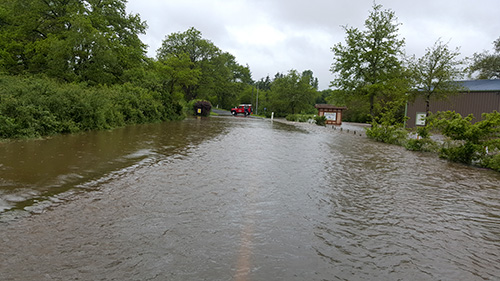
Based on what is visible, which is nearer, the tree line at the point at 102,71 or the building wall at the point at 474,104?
the tree line at the point at 102,71

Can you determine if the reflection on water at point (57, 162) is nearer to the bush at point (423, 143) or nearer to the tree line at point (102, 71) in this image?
the tree line at point (102, 71)

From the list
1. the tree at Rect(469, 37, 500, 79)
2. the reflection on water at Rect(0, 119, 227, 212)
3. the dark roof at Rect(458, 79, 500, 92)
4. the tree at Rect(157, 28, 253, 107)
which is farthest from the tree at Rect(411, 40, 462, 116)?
the tree at Rect(157, 28, 253, 107)

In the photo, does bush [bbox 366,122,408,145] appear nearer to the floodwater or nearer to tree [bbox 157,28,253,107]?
the floodwater

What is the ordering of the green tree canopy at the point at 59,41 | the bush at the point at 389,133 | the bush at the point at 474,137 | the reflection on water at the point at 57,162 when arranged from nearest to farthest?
the reflection on water at the point at 57,162 < the bush at the point at 474,137 < the bush at the point at 389,133 < the green tree canopy at the point at 59,41

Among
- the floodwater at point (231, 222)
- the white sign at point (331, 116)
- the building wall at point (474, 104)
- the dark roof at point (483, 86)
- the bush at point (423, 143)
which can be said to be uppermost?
the dark roof at point (483, 86)

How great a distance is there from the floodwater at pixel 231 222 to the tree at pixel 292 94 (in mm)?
59239

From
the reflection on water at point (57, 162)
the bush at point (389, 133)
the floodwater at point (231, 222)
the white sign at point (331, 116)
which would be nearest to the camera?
the floodwater at point (231, 222)

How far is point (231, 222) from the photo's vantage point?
16.3 ft

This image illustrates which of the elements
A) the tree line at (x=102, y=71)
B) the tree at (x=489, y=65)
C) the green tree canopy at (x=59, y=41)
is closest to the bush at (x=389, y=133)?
the tree line at (x=102, y=71)

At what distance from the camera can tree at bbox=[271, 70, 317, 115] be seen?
6788cm

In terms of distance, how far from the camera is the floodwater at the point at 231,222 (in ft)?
11.7

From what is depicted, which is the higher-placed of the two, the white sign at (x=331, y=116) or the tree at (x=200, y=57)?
the tree at (x=200, y=57)

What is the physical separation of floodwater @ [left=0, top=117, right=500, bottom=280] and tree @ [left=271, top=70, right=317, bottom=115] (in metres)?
59.2

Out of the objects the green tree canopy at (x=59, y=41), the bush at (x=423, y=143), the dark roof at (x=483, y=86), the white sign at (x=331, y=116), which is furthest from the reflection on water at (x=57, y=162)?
the white sign at (x=331, y=116)
